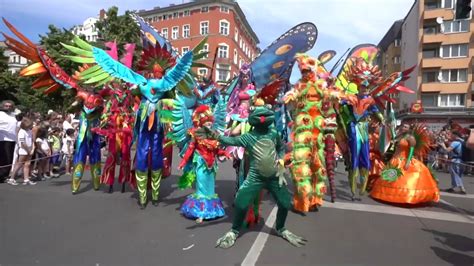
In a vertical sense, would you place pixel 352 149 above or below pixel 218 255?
above

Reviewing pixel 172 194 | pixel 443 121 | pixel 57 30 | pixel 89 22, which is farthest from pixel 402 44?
pixel 89 22

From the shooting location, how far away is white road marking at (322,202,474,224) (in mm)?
4750

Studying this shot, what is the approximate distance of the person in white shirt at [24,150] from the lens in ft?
21.2

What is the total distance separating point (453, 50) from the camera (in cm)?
2688

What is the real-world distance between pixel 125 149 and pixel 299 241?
12.8 feet

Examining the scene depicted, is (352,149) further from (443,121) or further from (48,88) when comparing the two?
(443,121)

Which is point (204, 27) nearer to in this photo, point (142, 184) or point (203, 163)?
point (142, 184)

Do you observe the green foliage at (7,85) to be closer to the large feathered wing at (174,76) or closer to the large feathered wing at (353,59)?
the large feathered wing at (174,76)

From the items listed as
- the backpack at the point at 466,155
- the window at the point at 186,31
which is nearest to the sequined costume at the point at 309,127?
the backpack at the point at 466,155

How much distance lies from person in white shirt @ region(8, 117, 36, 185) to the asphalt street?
0.95 m

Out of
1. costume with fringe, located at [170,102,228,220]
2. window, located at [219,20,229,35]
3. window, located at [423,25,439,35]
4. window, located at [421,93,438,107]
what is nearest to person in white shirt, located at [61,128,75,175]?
costume with fringe, located at [170,102,228,220]

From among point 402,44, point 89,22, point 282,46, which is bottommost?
point 282,46

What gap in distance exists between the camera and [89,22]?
6756cm

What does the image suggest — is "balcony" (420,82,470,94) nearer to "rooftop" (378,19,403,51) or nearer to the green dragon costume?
"rooftop" (378,19,403,51)
